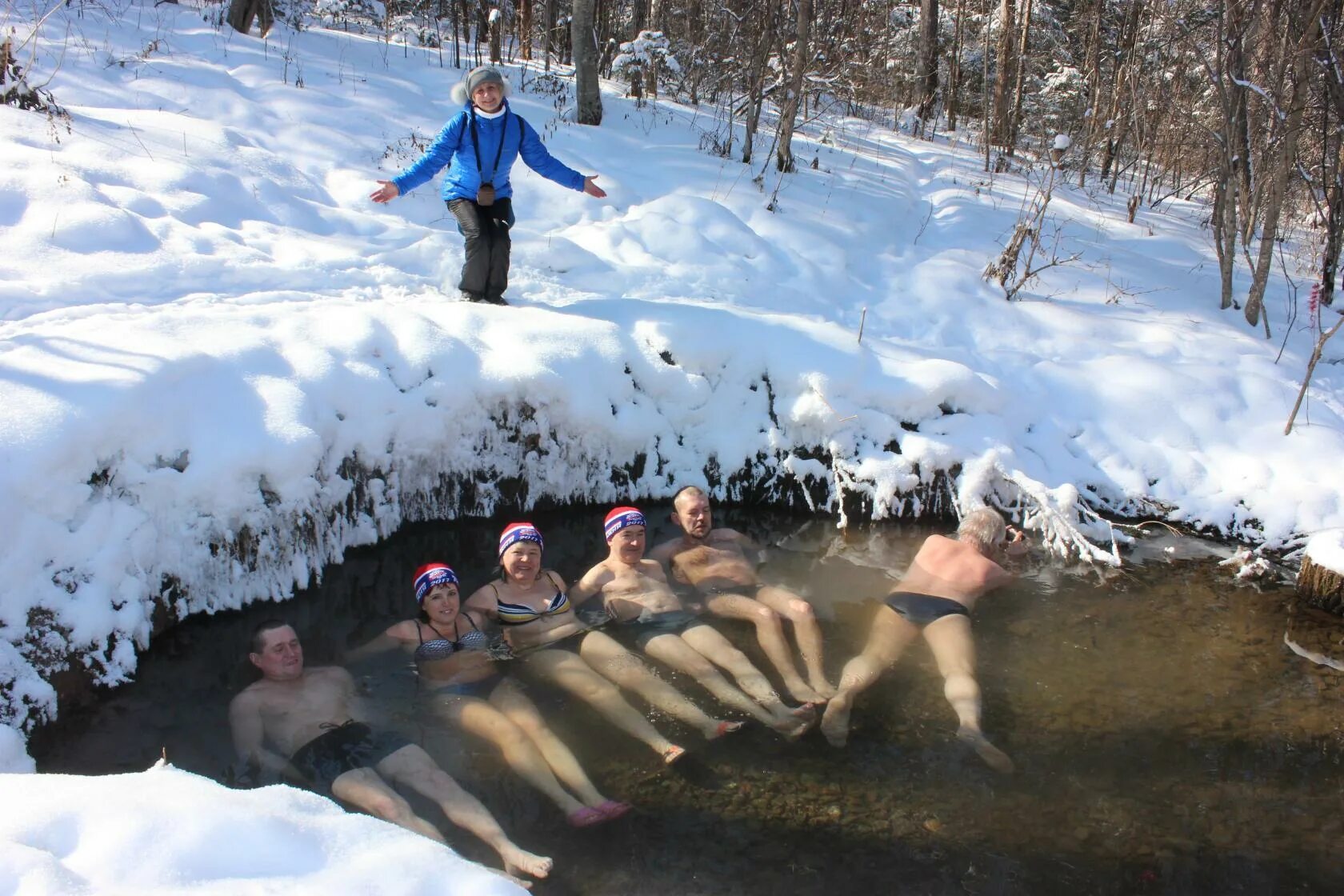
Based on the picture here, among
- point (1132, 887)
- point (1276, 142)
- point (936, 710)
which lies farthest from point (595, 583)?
point (1276, 142)

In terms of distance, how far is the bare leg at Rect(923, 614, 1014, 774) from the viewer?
413 centimetres

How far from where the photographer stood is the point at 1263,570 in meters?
5.95

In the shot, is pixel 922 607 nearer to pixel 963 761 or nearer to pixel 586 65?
pixel 963 761

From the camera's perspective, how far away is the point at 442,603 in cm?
492

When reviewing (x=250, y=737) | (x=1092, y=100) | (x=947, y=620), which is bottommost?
(x=250, y=737)

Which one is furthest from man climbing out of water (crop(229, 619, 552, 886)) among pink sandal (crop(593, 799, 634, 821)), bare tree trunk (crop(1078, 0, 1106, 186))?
bare tree trunk (crop(1078, 0, 1106, 186))

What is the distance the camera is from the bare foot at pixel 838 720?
13.9 ft

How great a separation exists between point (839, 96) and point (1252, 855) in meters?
14.0

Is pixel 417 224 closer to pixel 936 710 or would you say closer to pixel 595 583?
pixel 595 583

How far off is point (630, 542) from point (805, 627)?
3.79 feet

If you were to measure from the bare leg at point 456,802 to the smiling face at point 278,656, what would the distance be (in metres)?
0.82

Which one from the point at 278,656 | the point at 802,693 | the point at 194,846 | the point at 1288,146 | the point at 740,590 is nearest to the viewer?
the point at 194,846

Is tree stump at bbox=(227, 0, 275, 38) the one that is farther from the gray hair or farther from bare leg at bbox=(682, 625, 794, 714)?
the gray hair

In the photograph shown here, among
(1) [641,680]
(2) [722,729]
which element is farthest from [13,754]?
(2) [722,729]
